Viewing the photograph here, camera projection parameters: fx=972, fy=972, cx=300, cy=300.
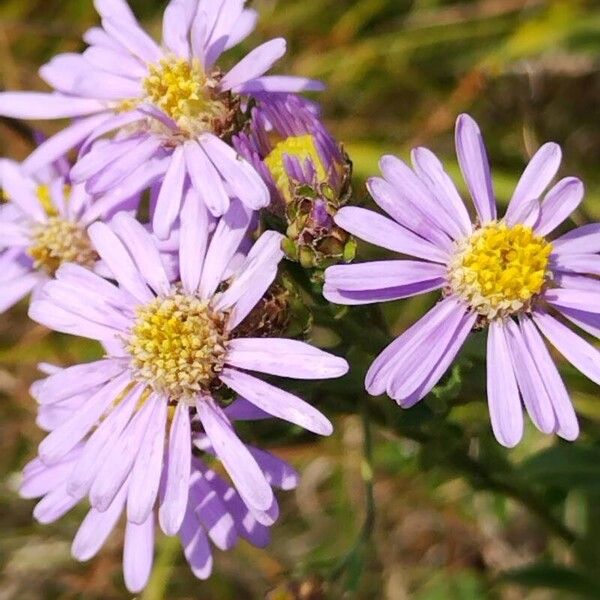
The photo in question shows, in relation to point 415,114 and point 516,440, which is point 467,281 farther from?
point 415,114

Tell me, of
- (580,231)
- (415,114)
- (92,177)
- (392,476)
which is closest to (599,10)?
(415,114)

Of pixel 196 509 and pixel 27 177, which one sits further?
pixel 27 177

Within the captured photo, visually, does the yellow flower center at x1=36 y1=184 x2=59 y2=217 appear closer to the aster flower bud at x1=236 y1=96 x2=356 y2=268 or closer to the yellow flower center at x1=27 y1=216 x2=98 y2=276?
the yellow flower center at x1=27 y1=216 x2=98 y2=276

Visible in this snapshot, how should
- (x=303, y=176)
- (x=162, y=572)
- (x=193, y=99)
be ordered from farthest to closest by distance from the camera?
1. (x=162, y=572)
2. (x=193, y=99)
3. (x=303, y=176)

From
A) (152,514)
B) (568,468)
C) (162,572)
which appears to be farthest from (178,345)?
(162,572)

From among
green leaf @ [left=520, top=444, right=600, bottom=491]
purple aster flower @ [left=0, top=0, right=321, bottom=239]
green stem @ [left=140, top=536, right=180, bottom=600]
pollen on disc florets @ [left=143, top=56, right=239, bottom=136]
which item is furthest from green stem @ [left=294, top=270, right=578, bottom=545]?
green stem @ [left=140, top=536, right=180, bottom=600]

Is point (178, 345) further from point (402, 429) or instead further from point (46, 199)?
point (46, 199)
